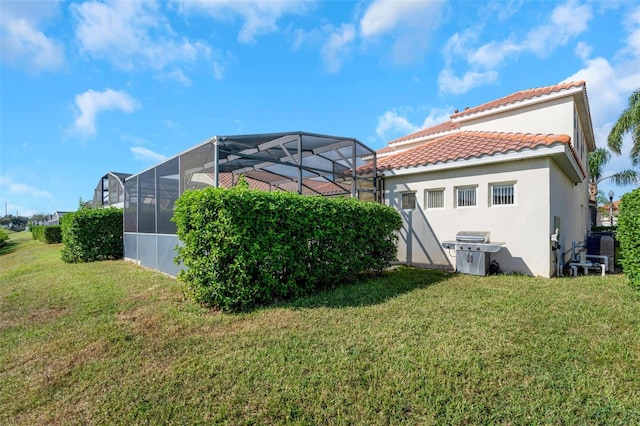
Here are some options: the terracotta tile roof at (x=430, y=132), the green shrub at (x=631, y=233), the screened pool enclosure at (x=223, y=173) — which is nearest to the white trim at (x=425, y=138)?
the terracotta tile roof at (x=430, y=132)

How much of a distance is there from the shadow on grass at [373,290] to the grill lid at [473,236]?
1178 mm

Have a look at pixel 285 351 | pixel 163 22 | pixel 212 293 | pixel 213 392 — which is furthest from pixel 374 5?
pixel 213 392

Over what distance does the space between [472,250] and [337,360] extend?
648 cm

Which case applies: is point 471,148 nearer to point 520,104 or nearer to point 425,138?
point 520,104

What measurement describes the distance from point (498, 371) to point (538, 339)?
129 centimetres

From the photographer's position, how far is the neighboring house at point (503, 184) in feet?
27.8

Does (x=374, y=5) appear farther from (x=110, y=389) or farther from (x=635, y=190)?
(x=110, y=389)

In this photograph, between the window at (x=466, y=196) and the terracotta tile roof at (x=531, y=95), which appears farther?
the terracotta tile roof at (x=531, y=95)

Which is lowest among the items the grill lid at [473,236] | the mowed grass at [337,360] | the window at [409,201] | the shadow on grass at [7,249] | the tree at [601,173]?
the shadow on grass at [7,249]

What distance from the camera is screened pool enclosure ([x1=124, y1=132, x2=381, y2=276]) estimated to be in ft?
28.4

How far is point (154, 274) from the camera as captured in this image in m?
9.83

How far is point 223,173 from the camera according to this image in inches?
501

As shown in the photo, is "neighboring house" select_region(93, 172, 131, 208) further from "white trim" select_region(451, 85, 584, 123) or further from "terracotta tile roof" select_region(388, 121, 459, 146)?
"white trim" select_region(451, 85, 584, 123)

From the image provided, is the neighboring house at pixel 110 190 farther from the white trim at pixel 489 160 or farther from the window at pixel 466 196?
the window at pixel 466 196
